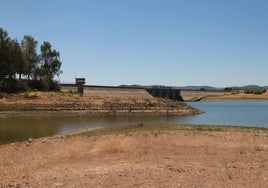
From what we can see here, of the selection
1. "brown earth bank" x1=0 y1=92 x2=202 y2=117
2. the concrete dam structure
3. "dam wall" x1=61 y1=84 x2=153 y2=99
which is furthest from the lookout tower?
"brown earth bank" x1=0 y1=92 x2=202 y2=117

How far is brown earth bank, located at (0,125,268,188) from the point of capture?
1489cm

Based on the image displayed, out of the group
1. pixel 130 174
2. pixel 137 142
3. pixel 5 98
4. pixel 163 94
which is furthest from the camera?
pixel 163 94

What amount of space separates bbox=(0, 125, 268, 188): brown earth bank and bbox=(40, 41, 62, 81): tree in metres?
81.8

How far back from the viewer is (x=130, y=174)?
627 inches

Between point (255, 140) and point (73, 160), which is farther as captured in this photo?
point (255, 140)

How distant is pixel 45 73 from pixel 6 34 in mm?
15978

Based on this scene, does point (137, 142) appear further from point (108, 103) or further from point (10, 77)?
point (10, 77)

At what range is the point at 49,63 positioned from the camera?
108625 millimetres

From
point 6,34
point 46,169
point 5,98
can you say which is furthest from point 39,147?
point 6,34

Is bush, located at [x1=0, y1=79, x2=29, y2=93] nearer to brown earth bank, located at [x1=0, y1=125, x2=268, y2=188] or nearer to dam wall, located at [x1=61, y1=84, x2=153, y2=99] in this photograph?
dam wall, located at [x1=61, y1=84, x2=153, y2=99]

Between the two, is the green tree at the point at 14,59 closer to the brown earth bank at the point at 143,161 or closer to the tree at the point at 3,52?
the tree at the point at 3,52

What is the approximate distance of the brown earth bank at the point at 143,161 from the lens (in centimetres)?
1489

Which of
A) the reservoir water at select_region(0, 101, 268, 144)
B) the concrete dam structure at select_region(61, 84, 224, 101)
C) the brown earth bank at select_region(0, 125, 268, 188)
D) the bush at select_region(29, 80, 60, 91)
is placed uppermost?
the bush at select_region(29, 80, 60, 91)

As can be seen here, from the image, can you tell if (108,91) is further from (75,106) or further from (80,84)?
(75,106)
